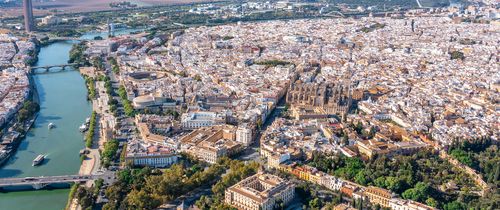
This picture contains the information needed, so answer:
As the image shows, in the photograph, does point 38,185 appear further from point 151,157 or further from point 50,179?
point 151,157

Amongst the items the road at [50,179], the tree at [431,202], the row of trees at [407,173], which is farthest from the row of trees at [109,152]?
the tree at [431,202]

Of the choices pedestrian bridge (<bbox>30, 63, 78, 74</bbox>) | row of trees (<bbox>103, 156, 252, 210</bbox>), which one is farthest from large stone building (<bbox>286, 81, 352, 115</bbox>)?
pedestrian bridge (<bbox>30, 63, 78, 74</bbox>)

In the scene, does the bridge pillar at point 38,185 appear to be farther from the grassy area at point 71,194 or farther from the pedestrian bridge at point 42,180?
the grassy area at point 71,194

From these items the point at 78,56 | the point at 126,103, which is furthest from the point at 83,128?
the point at 78,56

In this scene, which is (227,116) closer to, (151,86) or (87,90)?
(151,86)

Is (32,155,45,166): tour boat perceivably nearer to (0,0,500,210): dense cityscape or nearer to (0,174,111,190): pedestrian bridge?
(0,0,500,210): dense cityscape
